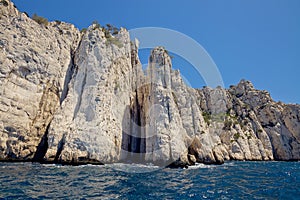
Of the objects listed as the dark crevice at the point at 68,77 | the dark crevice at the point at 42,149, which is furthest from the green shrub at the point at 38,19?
the dark crevice at the point at 42,149

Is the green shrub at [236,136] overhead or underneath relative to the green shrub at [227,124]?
underneath

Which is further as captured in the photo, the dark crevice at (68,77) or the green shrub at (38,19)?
the green shrub at (38,19)

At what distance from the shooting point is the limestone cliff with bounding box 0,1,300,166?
24.0 metres

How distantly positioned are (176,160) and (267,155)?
136 ft

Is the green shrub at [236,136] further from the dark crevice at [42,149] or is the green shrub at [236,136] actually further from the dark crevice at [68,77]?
the dark crevice at [42,149]

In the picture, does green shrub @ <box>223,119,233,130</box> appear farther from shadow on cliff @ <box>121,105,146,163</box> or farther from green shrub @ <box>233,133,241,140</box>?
shadow on cliff @ <box>121,105,146,163</box>

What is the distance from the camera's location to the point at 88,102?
2744 cm

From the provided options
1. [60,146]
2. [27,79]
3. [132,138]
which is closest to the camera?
[60,146]

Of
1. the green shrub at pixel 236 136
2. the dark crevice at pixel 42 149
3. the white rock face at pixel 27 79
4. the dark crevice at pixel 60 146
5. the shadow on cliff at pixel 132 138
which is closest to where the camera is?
the white rock face at pixel 27 79

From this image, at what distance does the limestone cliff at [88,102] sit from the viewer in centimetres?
2403

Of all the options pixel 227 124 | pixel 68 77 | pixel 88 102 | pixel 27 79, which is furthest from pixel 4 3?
pixel 227 124

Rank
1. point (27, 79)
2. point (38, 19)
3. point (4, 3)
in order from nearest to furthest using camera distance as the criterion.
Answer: point (27, 79)
point (4, 3)
point (38, 19)

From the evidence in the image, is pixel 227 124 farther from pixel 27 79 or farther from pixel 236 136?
pixel 27 79

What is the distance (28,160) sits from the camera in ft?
77.9
